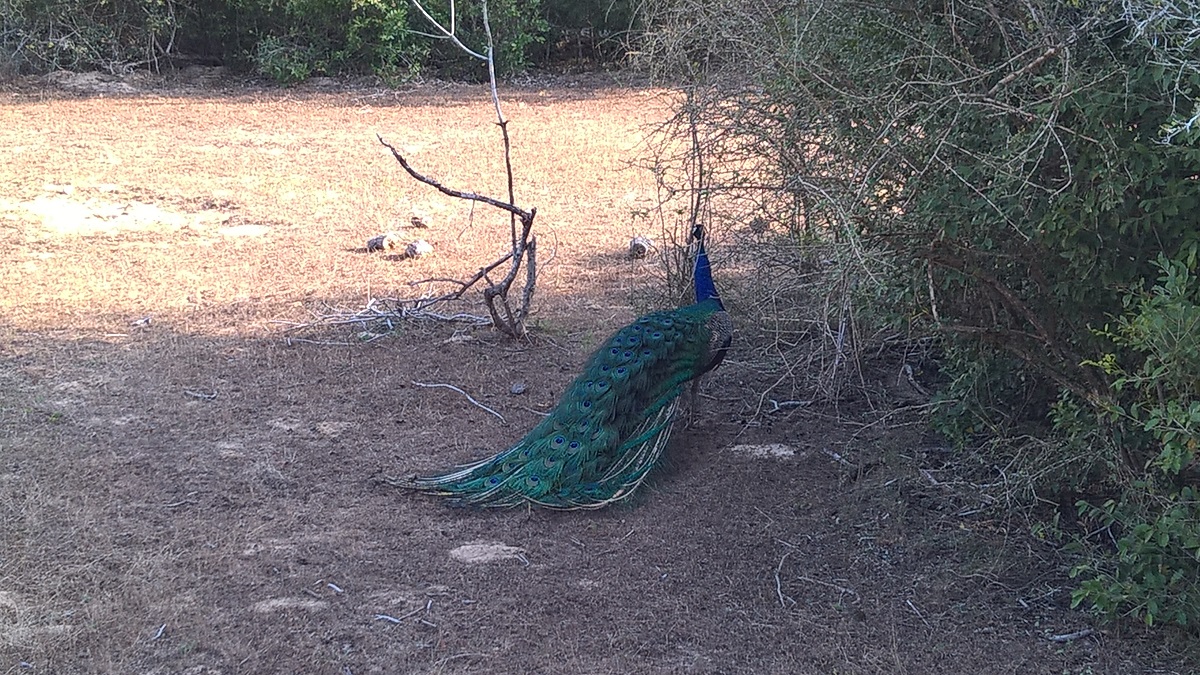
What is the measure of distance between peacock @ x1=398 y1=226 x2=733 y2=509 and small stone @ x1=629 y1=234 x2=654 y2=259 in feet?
9.11

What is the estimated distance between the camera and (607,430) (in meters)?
4.79

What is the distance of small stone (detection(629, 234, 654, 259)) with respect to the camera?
26.7ft

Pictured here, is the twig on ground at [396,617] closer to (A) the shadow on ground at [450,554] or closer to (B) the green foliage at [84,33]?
(A) the shadow on ground at [450,554]

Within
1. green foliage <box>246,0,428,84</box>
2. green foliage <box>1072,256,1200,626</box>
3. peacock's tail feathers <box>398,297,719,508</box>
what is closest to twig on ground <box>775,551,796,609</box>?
peacock's tail feathers <box>398,297,719,508</box>

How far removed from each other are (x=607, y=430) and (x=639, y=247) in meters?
3.55

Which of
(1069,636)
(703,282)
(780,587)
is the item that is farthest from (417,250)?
(1069,636)

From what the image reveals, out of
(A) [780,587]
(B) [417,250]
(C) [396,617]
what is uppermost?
(B) [417,250]

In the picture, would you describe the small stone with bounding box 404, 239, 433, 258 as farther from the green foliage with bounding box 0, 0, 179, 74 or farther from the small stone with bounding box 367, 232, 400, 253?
the green foliage with bounding box 0, 0, 179, 74

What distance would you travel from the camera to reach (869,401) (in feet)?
18.5

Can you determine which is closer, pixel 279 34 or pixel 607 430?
pixel 607 430

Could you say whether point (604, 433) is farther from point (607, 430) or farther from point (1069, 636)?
point (1069, 636)

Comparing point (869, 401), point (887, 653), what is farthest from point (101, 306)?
point (887, 653)

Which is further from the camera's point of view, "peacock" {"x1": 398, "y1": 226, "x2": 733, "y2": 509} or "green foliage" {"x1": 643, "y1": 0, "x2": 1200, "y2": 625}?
"peacock" {"x1": 398, "y1": 226, "x2": 733, "y2": 509}

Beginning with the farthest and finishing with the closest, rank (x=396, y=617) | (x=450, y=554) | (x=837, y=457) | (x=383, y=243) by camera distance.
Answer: (x=383, y=243) < (x=837, y=457) < (x=450, y=554) < (x=396, y=617)
